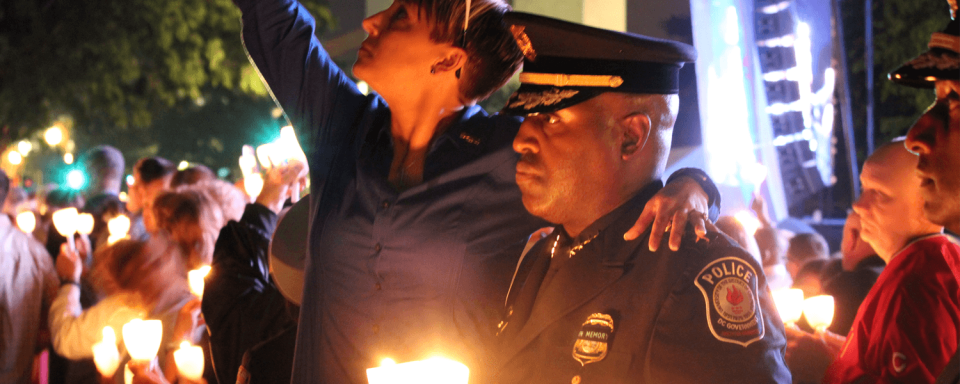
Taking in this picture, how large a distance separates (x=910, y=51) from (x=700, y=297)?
12478 mm

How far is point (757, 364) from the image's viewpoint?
1.29 metres

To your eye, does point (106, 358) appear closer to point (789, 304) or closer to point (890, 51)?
point (789, 304)

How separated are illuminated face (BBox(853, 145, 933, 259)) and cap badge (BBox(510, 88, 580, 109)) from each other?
5.80 ft

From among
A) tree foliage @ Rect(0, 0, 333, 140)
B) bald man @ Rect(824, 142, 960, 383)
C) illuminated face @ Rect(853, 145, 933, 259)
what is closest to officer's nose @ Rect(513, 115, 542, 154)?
bald man @ Rect(824, 142, 960, 383)

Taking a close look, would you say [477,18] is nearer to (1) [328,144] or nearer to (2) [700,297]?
(1) [328,144]

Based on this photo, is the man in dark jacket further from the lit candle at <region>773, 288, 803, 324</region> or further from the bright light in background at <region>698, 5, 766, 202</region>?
the bright light in background at <region>698, 5, 766, 202</region>

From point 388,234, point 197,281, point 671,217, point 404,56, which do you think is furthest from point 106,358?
point 671,217

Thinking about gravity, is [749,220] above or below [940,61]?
below

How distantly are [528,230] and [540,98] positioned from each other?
0.53 metres

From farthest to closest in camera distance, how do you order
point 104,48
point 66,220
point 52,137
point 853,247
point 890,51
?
1. point 52,137
2. point 890,51
3. point 104,48
4. point 66,220
5. point 853,247

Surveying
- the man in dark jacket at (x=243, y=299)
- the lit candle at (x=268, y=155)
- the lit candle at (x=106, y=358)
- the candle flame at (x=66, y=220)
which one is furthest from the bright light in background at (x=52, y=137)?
the man in dark jacket at (x=243, y=299)

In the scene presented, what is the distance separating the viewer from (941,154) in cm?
168

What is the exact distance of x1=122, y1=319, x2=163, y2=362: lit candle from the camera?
292 centimetres

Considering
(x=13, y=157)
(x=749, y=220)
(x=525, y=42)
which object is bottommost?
(x=749, y=220)
